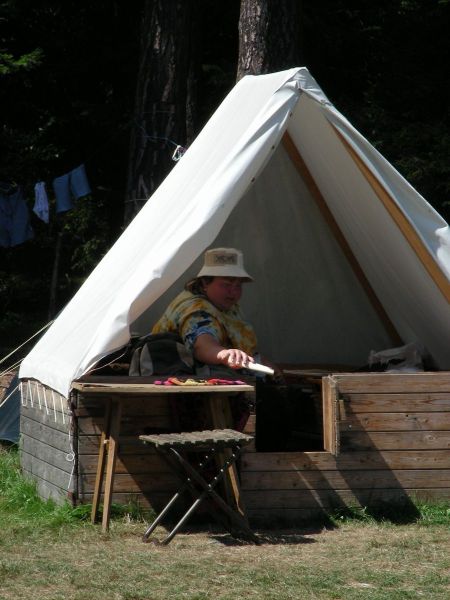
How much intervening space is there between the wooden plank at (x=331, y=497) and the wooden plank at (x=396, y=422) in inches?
12.3

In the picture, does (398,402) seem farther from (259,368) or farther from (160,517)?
(160,517)

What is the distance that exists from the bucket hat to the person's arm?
0.39 m

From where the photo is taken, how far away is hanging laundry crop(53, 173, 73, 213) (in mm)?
9969

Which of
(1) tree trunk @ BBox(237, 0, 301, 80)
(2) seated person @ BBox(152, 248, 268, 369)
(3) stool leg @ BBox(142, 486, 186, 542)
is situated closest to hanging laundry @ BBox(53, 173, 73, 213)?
(1) tree trunk @ BBox(237, 0, 301, 80)

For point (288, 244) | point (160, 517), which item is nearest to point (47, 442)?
point (160, 517)

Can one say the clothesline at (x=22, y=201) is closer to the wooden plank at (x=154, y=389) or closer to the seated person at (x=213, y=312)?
the seated person at (x=213, y=312)

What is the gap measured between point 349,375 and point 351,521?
0.70 meters

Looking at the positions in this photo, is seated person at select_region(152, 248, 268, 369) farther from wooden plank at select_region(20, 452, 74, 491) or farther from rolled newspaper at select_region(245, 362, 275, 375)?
wooden plank at select_region(20, 452, 74, 491)

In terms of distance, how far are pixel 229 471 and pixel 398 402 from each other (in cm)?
95

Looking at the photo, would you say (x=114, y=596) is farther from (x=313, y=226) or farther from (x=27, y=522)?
(x=313, y=226)

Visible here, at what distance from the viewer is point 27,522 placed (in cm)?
514

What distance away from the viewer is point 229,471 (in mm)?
5074

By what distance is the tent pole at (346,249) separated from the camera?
6.87m

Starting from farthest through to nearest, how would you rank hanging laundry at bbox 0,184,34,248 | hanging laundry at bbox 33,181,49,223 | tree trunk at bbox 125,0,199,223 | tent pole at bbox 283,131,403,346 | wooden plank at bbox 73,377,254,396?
1. hanging laundry at bbox 0,184,34,248
2. tree trunk at bbox 125,0,199,223
3. hanging laundry at bbox 33,181,49,223
4. tent pole at bbox 283,131,403,346
5. wooden plank at bbox 73,377,254,396
